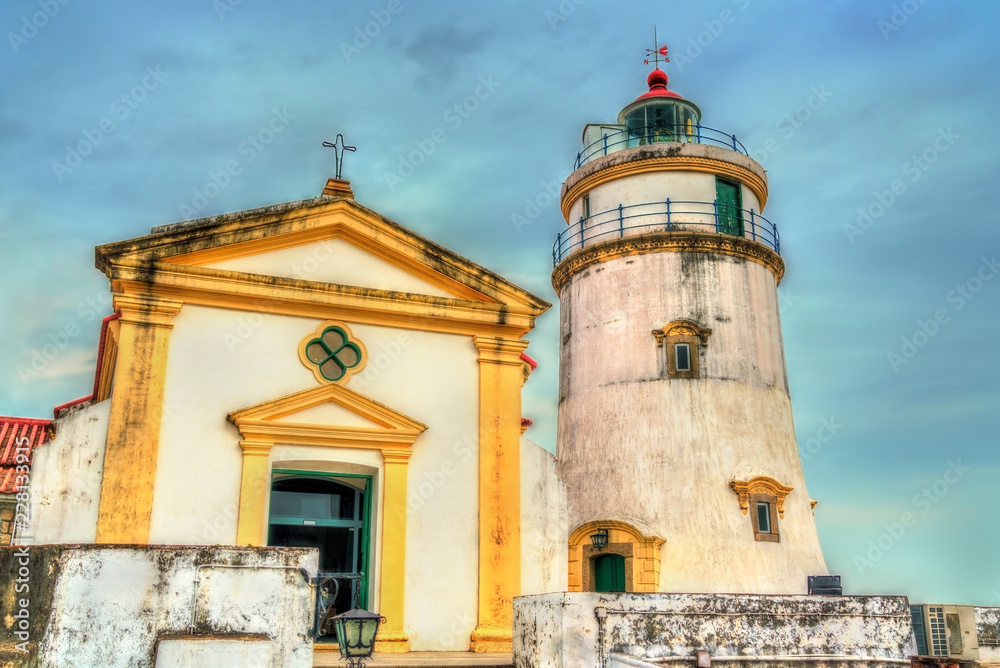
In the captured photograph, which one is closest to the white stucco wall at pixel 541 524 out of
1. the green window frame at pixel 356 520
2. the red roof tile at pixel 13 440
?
the green window frame at pixel 356 520

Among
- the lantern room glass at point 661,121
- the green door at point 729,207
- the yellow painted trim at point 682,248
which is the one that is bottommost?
the yellow painted trim at point 682,248

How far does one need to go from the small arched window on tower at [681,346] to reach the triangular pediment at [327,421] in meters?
9.21

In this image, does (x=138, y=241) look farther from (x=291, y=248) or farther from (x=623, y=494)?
(x=623, y=494)

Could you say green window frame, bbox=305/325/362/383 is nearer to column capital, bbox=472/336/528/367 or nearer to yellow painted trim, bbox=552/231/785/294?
column capital, bbox=472/336/528/367

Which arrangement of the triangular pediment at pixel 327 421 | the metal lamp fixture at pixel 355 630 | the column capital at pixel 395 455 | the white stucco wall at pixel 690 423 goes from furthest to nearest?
the white stucco wall at pixel 690 423 < the column capital at pixel 395 455 < the triangular pediment at pixel 327 421 < the metal lamp fixture at pixel 355 630

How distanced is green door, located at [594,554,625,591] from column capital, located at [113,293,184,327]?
448 inches

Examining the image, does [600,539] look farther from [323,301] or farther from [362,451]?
[323,301]

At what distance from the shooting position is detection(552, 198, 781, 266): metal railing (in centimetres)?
2152

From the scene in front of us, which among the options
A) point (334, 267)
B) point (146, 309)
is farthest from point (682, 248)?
point (146, 309)

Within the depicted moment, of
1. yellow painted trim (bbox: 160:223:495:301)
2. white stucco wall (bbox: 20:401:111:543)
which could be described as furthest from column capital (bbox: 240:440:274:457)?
yellow painted trim (bbox: 160:223:495:301)

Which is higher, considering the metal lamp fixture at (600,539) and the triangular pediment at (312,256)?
the triangular pediment at (312,256)

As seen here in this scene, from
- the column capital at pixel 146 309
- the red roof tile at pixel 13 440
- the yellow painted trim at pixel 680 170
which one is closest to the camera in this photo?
the column capital at pixel 146 309

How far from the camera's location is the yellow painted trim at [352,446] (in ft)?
39.3

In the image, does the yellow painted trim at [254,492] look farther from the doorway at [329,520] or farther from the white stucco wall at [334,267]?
the white stucco wall at [334,267]
